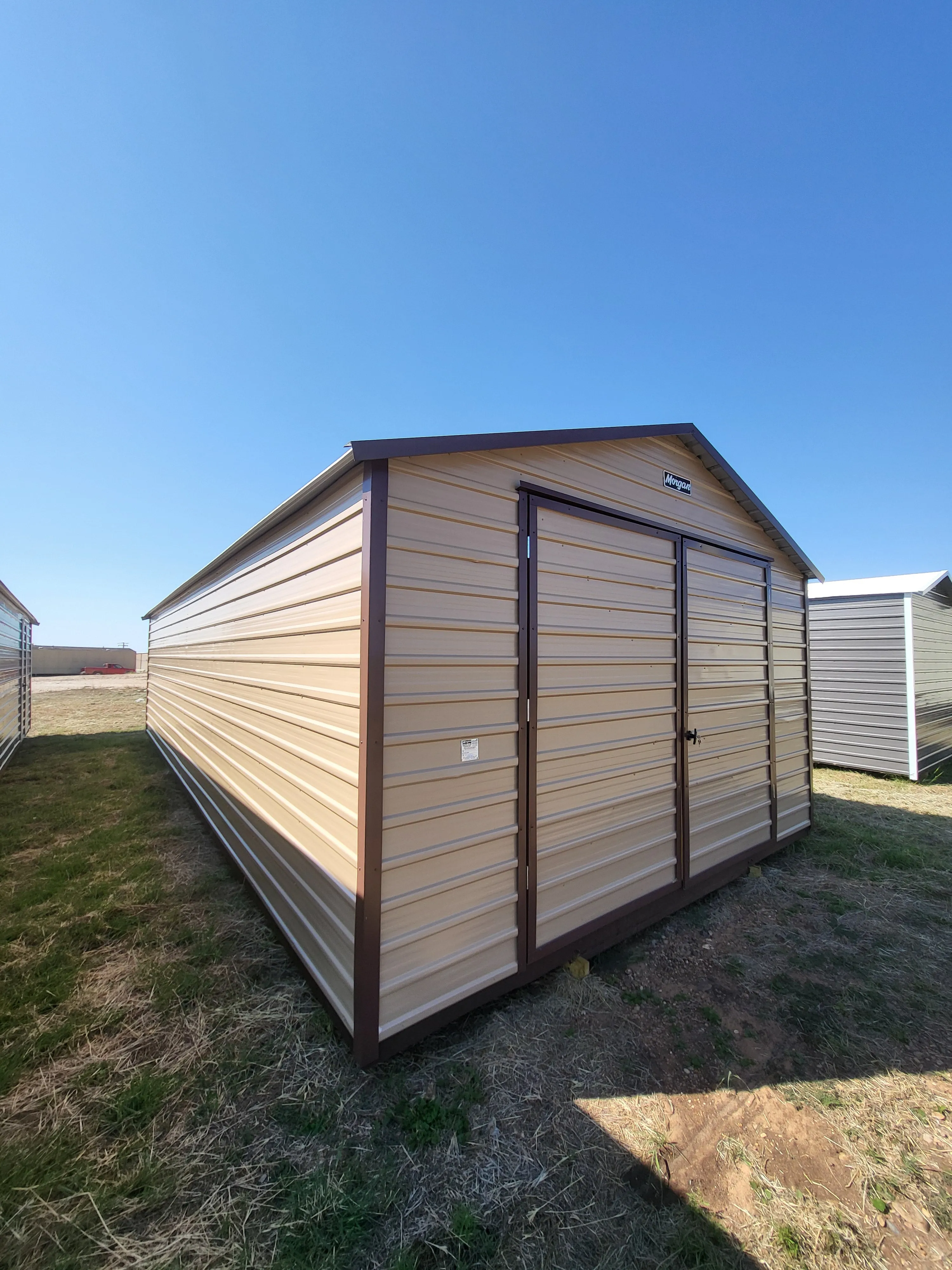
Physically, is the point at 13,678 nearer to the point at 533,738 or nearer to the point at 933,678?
the point at 533,738

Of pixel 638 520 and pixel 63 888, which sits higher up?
pixel 638 520

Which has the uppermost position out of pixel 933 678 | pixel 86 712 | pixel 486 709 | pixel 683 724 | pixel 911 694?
pixel 486 709

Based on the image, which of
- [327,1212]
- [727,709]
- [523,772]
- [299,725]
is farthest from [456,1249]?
[727,709]

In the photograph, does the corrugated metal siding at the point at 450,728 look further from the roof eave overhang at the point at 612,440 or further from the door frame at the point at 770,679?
the door frame at the point at 770,679

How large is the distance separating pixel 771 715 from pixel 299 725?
14.6 ft

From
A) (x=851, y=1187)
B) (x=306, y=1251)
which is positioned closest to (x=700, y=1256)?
(x=851, y=1187)

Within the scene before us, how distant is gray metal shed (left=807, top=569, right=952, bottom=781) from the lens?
7645 mm

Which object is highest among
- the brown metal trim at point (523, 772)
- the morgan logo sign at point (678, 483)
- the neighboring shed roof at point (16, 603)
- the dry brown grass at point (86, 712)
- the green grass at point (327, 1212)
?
the morgan logo sign at point (678, 483)

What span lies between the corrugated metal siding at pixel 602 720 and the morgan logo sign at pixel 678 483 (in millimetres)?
486

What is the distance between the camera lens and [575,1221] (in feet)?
5.14

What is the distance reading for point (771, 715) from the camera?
15.4 ft

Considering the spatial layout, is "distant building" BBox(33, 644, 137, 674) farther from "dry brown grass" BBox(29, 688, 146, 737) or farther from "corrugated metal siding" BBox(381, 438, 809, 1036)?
"corrugated metal siding" BBox(381, 438, 809, 1036)

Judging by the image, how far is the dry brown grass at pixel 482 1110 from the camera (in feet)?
4.93

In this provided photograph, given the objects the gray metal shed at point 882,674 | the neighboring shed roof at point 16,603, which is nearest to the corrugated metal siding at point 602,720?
the gray metal shed at point 882,674
